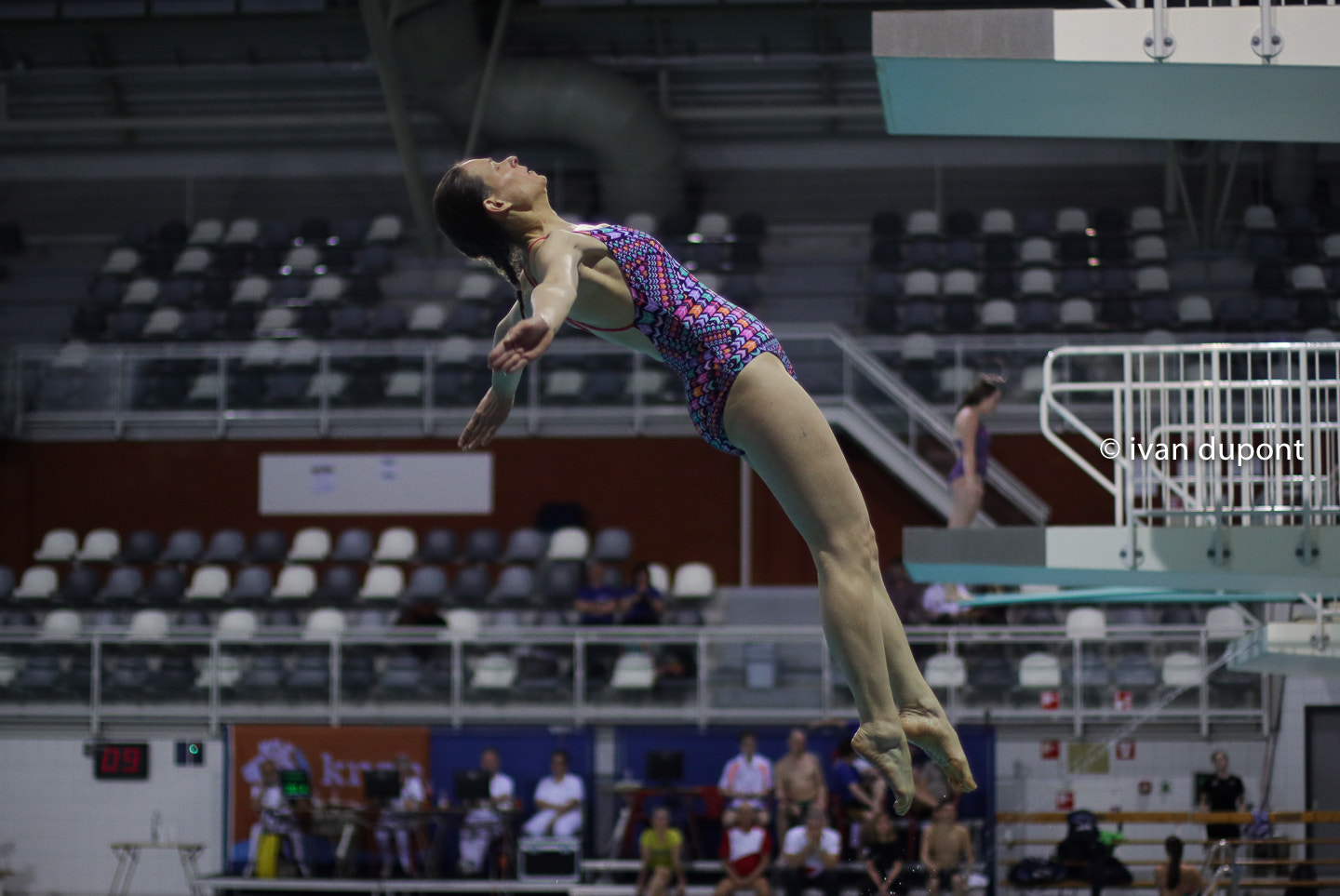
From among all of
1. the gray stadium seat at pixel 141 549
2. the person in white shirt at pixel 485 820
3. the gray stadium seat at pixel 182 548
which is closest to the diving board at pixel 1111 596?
the person in white shirt at pixel 485 820

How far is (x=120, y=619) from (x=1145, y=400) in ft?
34.3

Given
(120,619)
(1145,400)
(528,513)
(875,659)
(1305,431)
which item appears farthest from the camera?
(528,513)

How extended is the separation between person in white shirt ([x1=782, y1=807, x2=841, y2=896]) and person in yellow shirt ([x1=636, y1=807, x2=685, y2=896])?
903 millimetres

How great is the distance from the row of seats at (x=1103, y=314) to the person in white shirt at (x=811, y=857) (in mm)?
6008

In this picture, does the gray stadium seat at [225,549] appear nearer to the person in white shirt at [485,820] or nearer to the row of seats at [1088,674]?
the person in white shirt at [485,820]

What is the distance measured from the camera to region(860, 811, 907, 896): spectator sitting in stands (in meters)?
12.0

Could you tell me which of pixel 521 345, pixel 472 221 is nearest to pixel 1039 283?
pixel 472 221

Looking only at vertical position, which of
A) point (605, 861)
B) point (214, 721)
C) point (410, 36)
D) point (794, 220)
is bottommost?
point (605, 861)

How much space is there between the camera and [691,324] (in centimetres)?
386

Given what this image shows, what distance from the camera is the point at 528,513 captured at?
16359 millimetres

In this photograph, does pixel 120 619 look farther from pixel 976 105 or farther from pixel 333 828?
pixel 976 105

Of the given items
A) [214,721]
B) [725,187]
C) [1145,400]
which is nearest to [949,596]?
[1145,400]

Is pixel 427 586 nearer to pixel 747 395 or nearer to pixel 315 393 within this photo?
pixel 315 393

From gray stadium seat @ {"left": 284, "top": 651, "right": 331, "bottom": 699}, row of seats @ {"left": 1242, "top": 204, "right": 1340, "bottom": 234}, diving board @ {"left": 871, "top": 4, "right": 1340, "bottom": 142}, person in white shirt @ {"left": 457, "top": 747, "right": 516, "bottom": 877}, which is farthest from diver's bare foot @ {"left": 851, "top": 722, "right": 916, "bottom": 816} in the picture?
row of seats @ {"left": 1242, "top": 204, "right": 1340, "bottom": 234}
